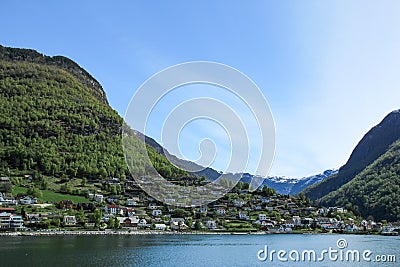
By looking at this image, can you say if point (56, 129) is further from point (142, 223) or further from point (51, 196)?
point (142, 223)

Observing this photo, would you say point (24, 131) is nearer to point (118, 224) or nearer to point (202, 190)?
point (202, 190)

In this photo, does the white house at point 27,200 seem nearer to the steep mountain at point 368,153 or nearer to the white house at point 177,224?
the white house at point 177,224

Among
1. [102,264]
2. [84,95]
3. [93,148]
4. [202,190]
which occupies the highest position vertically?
[84,95]

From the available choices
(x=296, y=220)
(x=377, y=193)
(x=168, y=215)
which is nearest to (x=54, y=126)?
(x=168, y=215)

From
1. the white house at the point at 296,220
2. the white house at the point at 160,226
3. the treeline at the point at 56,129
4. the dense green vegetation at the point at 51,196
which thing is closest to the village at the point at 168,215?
the white house at the point at 296,220

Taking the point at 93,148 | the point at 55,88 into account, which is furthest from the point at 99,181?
the point at 55,88

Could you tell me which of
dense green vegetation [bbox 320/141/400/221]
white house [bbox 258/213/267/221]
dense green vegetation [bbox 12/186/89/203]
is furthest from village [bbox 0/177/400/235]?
dense green vegetation [bbox 320/141/400/221]
